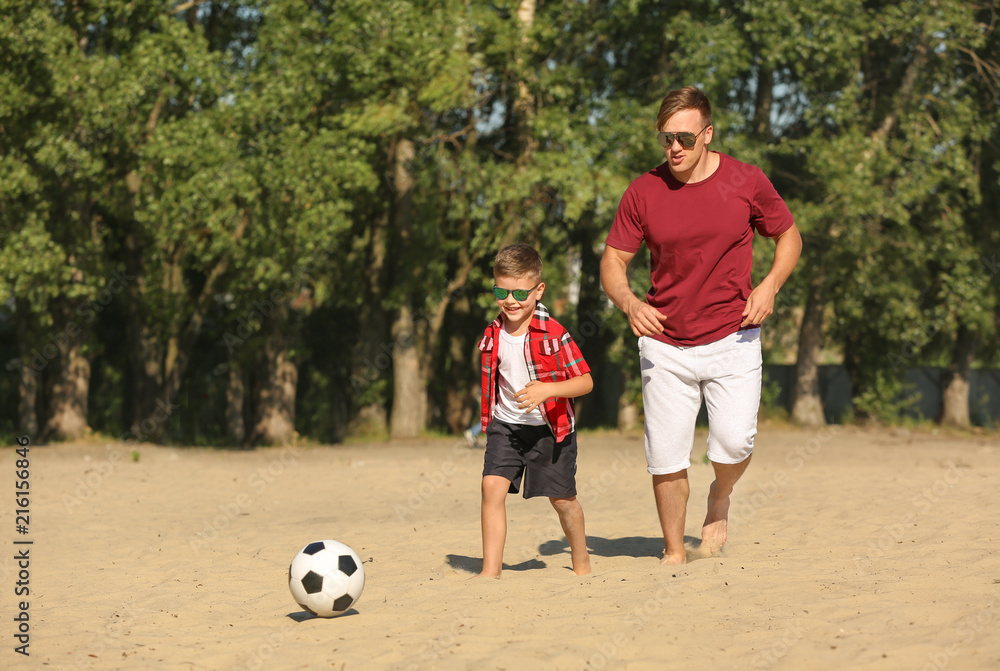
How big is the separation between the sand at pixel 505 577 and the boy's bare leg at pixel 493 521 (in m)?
0.12

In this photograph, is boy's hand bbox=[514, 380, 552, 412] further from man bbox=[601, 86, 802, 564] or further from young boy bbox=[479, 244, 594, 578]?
man bbox=[601, 86, 802, 564]

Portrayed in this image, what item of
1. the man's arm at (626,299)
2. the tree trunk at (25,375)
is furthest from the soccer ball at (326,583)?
the tree trunk at (25,375)

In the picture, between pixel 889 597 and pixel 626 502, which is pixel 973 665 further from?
pixel 626 502

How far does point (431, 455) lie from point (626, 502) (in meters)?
5.86

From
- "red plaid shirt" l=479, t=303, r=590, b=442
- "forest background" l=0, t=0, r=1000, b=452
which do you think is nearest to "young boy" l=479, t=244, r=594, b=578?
"red plaid shirt" l=479, t=303, r=590, b=442

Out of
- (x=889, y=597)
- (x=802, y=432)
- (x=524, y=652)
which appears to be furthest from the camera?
(x=802, y=432)

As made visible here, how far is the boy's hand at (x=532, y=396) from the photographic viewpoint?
487 centimetres

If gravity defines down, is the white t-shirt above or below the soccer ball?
above

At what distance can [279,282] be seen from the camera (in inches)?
638

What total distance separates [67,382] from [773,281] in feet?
50.1

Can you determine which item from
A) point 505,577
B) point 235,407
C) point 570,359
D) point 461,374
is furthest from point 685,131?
point 235,407

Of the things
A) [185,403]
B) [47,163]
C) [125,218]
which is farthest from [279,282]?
[185,403]

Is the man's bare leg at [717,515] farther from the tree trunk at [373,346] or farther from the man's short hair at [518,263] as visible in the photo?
the tree trunk at [373,346]

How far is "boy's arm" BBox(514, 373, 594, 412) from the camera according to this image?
488 centimetres
